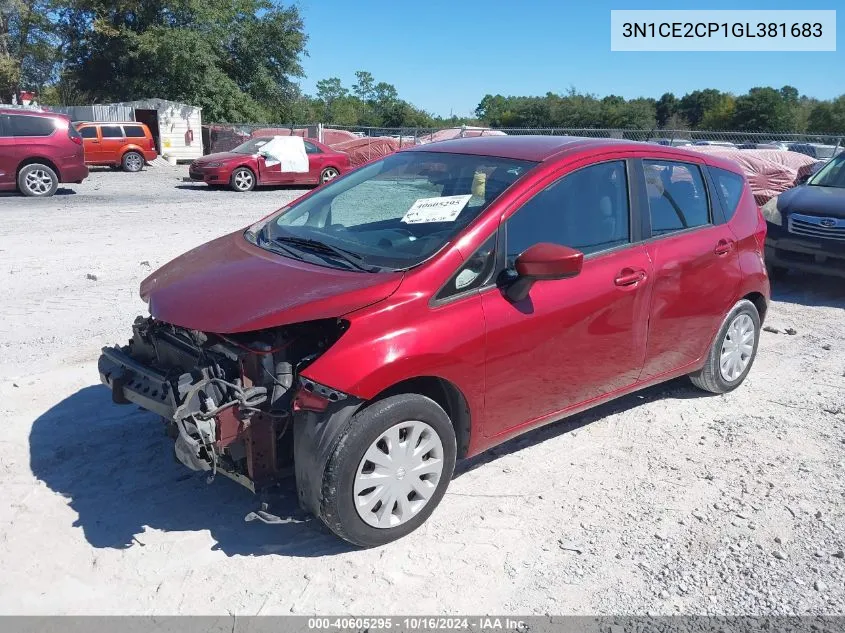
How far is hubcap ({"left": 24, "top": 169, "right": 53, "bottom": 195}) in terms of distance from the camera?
1582 cm

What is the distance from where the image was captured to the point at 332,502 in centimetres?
317

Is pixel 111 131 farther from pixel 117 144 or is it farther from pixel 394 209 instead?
pixel 394 209

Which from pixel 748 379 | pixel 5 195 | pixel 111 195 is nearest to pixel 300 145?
pixel 111 195

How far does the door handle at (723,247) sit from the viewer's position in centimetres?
486

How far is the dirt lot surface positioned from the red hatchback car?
33 centimetres

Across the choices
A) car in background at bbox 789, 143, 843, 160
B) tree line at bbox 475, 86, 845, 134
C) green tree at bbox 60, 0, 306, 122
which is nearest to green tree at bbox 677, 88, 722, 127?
tree line at bbox 475, 86, 845, 134

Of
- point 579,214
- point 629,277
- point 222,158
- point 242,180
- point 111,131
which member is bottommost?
point 629,277

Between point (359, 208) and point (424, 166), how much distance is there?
47 centimetres

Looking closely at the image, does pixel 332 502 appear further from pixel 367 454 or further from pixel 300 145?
pixel 300 145

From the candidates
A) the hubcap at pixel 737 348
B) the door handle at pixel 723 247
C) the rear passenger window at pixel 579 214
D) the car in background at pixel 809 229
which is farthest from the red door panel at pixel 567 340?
the car in background at pixel 809 229

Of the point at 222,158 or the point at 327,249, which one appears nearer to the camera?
the point at 327,249

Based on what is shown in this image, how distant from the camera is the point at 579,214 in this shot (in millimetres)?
4109

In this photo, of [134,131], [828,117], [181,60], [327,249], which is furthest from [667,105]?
[327,249]

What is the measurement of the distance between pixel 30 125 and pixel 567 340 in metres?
15.3
